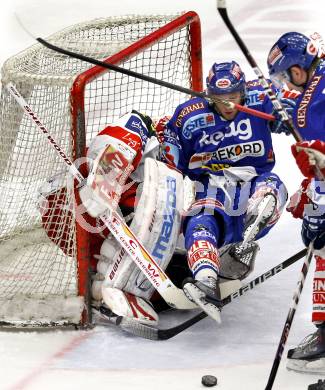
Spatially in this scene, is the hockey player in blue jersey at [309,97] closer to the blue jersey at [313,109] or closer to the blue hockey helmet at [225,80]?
the blue jersey at [313,109]

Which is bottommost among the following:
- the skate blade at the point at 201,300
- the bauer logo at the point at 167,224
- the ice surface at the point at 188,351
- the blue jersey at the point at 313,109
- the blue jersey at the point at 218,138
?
the ice surface at the point at 188,351

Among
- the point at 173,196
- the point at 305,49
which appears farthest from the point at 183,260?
the point at 305,49

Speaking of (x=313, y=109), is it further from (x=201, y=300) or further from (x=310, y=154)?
(x=201, y=300)

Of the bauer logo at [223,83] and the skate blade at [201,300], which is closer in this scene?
the skate blade at [201,300]

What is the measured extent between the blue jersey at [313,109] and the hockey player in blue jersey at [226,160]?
0.67m

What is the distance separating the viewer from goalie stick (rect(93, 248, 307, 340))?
13.2ft

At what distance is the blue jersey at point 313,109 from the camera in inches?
138

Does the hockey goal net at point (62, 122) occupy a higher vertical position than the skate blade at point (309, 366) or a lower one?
higher

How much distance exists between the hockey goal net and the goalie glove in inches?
37.4

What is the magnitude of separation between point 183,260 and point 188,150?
456mm

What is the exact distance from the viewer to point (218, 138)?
4.43 metres

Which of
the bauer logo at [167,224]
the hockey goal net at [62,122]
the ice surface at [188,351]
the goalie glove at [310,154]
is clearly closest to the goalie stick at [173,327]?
the ice surface at [188,351]

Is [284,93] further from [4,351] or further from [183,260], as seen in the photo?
[4,351]

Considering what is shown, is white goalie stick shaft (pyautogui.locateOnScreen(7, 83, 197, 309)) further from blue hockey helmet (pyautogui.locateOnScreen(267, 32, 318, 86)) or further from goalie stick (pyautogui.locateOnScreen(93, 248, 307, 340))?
blue hockey helmet (pyautogui.locateOnScreen(267, 32, 318, 86))
